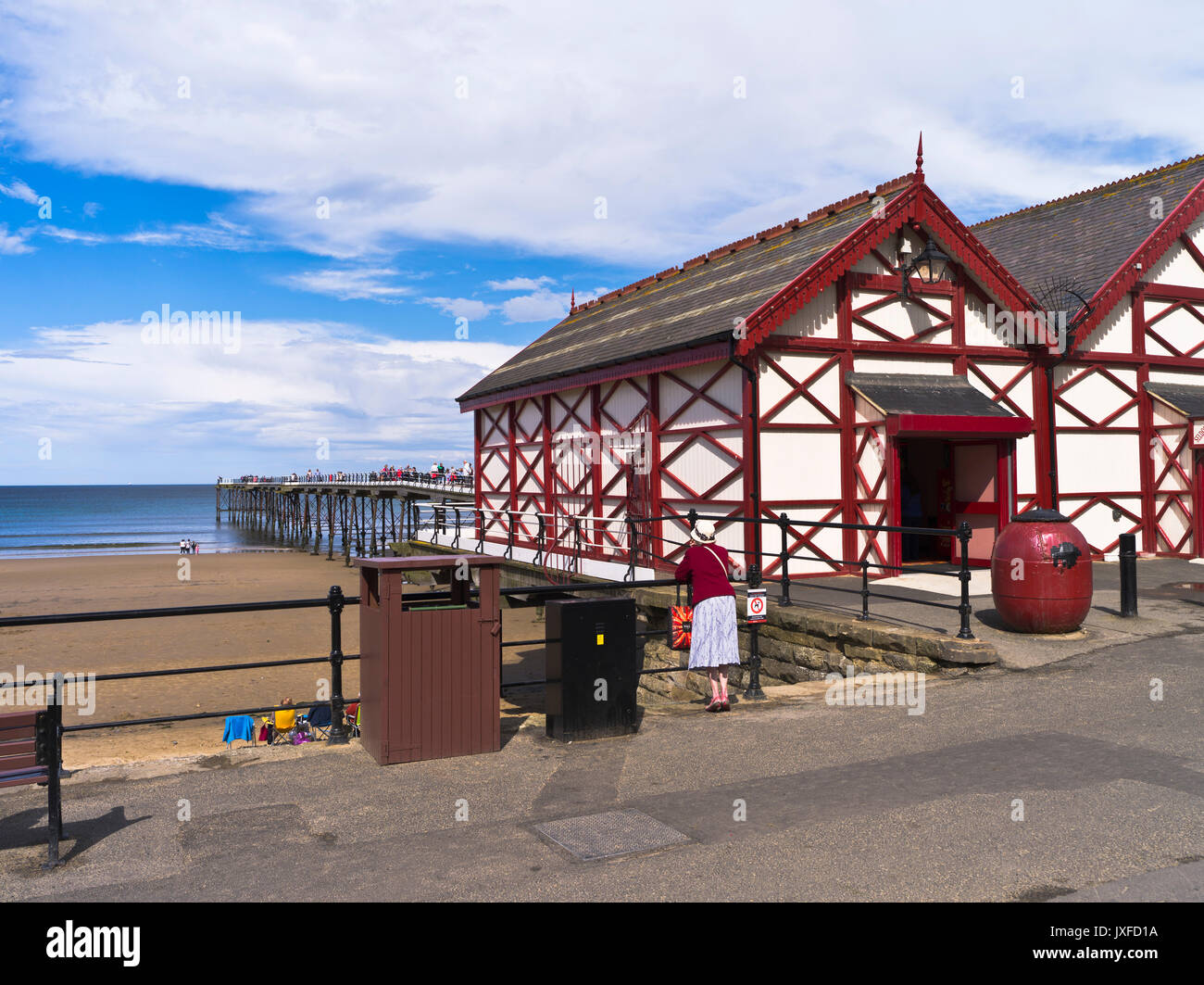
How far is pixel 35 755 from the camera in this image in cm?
491

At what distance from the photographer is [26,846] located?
518cm

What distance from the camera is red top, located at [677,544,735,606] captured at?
849 centimetres

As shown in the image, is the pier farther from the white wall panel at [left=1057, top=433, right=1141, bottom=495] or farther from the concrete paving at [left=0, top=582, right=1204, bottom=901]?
the concrete paving at [left=0, top=582, right=1204, bottom=901]

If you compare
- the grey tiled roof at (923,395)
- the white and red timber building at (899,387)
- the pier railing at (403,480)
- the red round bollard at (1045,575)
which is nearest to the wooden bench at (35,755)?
the red round bollard at (1045,575)

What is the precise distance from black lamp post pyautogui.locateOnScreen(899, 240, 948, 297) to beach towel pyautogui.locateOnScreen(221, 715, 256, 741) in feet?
43.1

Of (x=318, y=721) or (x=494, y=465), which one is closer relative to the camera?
(x=318, y=721)

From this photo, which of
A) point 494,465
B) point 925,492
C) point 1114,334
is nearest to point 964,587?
point 925,492

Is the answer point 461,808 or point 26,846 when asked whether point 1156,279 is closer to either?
point 461,808

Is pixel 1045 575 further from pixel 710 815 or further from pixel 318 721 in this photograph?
pixel 318 721

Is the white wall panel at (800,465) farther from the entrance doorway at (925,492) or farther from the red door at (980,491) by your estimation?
the red door at (980,491)

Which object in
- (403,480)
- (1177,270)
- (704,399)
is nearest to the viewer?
(704,399)

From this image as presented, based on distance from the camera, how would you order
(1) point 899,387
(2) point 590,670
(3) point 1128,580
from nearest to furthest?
(2) point 590,670 < (3) point 1128,580 < (1) point 899,387

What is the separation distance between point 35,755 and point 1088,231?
23.0 m

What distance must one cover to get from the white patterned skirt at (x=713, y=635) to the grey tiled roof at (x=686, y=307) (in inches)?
305
